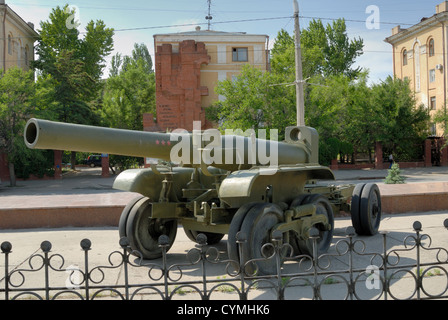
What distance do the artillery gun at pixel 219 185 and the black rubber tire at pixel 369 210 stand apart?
2.66 ft

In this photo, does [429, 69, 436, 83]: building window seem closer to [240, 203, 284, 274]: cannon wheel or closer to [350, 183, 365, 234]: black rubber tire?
[350, 183, 365, 234]: black rubber tire

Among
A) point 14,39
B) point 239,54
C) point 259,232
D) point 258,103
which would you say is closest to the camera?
point 259,232

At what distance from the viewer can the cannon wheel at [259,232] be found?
5059mm

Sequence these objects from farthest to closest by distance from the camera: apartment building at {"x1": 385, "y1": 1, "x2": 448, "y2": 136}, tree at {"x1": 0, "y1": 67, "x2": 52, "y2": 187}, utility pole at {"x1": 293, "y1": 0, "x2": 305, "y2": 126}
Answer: apartment building at {"x1": 385, "y1": 1, "x2": 448, "y2": 136}
tree at {"x1": 0, "y1": 67, "x2": 52, "y2": 187}
utility pole at {"x1": 293, "y1": 0, "x2": 305, "y2": 126}

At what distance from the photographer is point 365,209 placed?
25.4 feet

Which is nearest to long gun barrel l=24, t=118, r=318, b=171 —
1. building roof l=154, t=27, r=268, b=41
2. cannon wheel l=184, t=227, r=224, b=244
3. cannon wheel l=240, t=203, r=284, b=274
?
cannon wheel l=240, t=203, r=284, b=274

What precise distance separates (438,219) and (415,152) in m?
26.4

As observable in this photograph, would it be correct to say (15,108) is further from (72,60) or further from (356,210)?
(356,210)

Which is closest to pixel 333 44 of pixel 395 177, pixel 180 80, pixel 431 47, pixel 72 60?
pixel 431 47

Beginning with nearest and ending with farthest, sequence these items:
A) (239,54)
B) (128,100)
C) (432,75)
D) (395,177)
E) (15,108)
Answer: (395,177) → (15,108) → (239,54) → (432,75) → (128,100)

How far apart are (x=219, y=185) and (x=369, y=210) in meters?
3.21

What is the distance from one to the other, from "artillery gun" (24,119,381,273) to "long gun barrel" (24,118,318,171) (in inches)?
0.4

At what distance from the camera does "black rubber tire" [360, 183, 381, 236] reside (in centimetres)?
774
